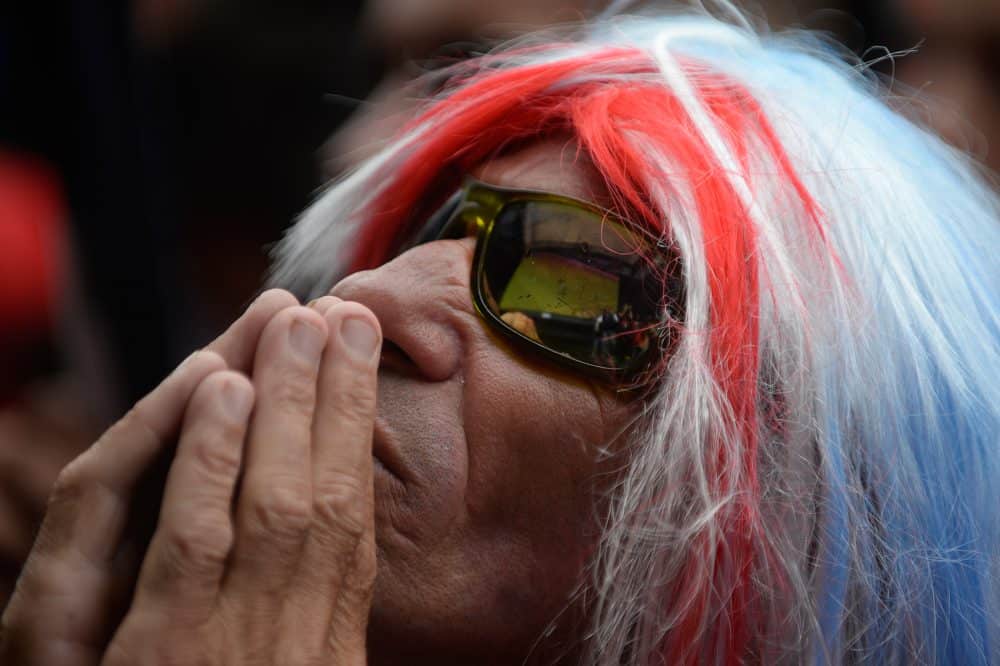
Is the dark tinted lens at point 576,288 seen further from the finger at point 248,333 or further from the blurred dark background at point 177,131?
the blurred dark background at point 177,131

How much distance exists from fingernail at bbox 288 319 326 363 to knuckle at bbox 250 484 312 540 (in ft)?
0.48

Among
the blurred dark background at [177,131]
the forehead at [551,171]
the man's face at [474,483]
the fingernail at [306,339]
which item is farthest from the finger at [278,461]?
the blurred dark background at [177,131]

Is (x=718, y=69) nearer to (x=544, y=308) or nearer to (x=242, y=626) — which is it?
(x=544, y=308)

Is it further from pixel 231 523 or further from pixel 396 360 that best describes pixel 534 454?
pixel 231 523

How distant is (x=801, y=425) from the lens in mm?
1309

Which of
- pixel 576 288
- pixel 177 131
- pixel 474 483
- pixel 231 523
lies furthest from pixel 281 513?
pixel 177 131

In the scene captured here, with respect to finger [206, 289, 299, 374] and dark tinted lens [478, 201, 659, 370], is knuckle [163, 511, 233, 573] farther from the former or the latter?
dark tinted lens [478, 201, 659, 370]

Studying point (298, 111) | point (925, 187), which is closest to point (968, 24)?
point (925, 187)

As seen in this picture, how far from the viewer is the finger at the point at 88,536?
106 cm

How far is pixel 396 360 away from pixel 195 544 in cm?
42

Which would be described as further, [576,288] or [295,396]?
[576,288]

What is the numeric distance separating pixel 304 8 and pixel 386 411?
2256 mm

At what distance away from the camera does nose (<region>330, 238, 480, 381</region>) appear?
1.35 meters

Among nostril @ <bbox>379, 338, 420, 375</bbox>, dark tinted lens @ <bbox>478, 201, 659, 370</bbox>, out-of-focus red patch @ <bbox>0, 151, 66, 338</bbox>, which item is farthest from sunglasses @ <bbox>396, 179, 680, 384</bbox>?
out-of-focus red patch @ <bbox>0, 151, 66, 338</bbox>
